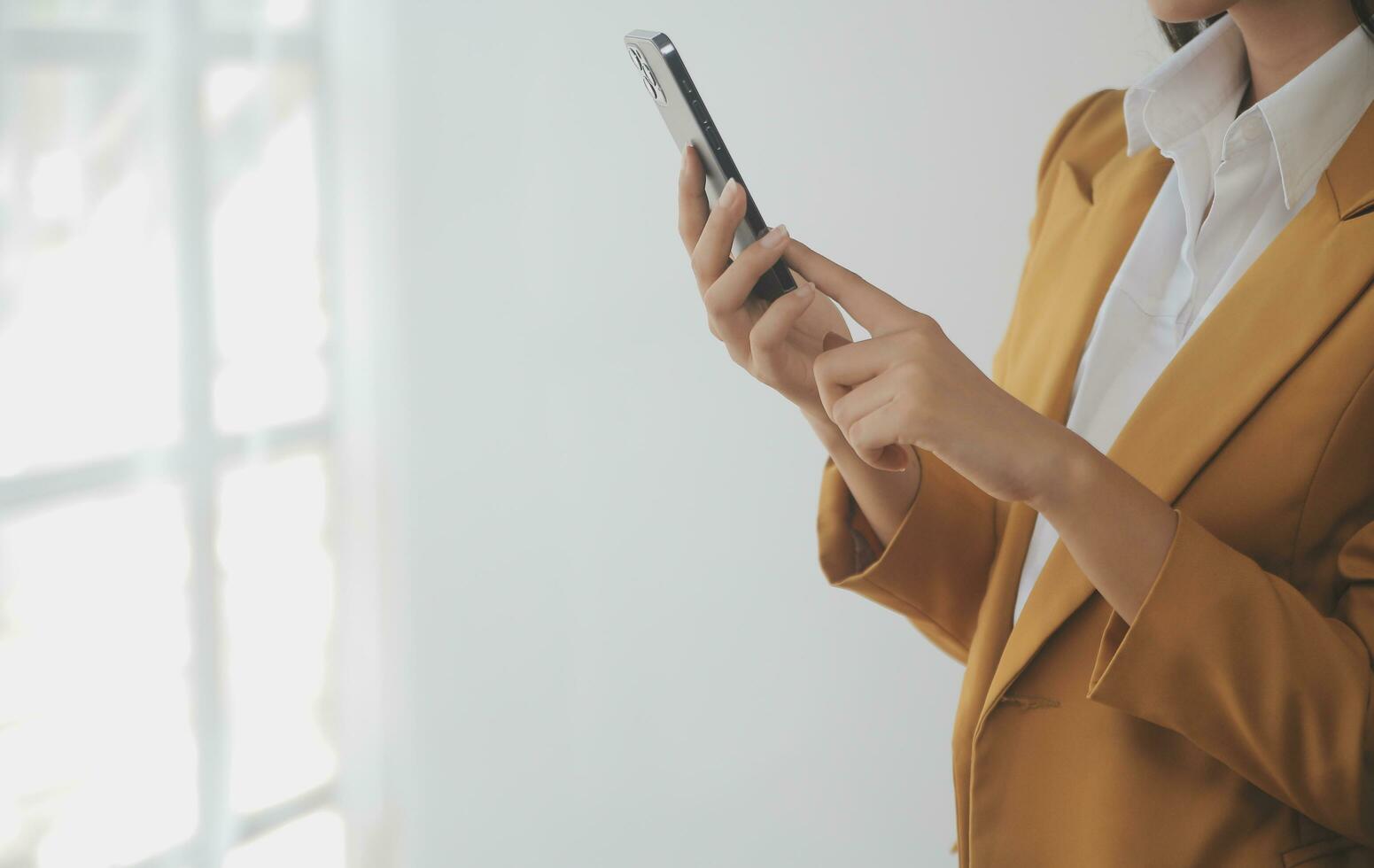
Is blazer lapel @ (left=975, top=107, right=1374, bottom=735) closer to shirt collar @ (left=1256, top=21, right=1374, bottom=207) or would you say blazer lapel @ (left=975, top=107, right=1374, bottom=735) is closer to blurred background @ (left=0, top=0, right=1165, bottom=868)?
shirt collar @ (left=1256, top=21, right=1374, bottom=207)

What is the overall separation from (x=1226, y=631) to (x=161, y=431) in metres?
1.35

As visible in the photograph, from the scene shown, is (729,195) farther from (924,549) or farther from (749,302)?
(924,549)

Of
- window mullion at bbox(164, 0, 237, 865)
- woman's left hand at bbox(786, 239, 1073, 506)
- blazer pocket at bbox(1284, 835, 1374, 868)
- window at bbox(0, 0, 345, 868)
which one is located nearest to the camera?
woman's left hand at bbox(786, 239, 1073, 506)

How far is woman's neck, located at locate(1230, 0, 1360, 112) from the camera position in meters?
0.83

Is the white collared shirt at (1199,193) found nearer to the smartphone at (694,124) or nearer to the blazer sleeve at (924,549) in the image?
the blazer sleeve at (924,549)

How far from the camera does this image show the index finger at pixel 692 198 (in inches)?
31.3

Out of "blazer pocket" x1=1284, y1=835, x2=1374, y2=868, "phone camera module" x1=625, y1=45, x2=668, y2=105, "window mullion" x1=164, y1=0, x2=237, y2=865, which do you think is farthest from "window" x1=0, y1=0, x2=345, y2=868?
"blazer pocket" x1=1284, y1=835, x2=1374, y2=868

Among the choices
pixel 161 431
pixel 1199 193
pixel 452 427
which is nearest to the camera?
pixel 1199 193

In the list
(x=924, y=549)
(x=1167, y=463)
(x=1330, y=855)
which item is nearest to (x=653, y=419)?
(x=924, y=549)

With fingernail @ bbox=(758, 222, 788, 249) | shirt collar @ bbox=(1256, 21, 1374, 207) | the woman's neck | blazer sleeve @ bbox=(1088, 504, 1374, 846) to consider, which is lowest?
blazer sleeve @ bbox=(1088, 504, 1374, 846)

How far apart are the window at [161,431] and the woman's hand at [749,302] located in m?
0.94

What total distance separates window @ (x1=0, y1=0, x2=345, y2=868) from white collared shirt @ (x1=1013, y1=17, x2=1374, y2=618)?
1.18 m

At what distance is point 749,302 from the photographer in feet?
2.84

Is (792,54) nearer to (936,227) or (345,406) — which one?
(936,227)
